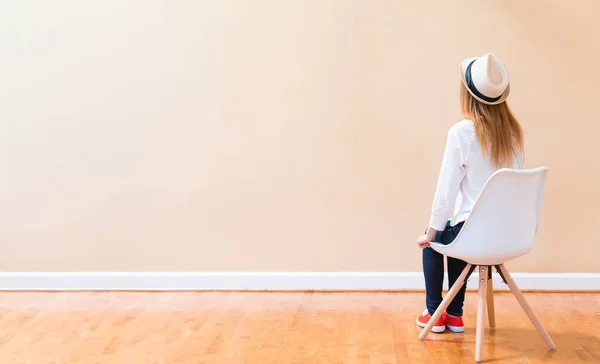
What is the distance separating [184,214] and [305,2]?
4.04 ft

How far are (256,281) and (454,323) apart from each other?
117 cm

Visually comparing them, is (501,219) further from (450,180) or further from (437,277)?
(437,277)

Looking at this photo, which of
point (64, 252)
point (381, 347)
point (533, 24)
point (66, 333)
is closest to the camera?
point (381, 347)

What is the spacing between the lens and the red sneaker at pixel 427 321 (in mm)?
2891

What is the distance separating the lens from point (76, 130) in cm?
379

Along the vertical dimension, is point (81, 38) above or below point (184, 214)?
above

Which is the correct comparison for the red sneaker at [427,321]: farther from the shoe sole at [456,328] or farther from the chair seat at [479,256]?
the chair seat at [479,256]

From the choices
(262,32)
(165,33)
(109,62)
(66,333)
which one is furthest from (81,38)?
(66,333)

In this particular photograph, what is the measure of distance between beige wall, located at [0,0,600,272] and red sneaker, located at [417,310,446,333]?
0.72 meters

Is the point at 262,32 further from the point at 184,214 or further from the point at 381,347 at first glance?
the point at 381,347

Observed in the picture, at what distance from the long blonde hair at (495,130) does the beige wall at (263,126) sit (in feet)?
2.97

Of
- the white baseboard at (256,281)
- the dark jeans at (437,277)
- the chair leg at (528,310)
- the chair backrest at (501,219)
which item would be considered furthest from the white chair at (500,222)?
the white baseboard at (256,281)

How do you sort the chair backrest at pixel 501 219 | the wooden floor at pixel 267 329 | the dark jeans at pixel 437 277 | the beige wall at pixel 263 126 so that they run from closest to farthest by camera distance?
the chair backrest at pixel 501 219 < the wooden floor at pixel 267 329 < the dark jeans at pixel 437 277 < the beige wall at pixel 263 126

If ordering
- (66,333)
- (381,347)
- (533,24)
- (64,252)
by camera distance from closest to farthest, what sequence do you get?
(381,347) < (66,333) < (533,24) < (64,252)
